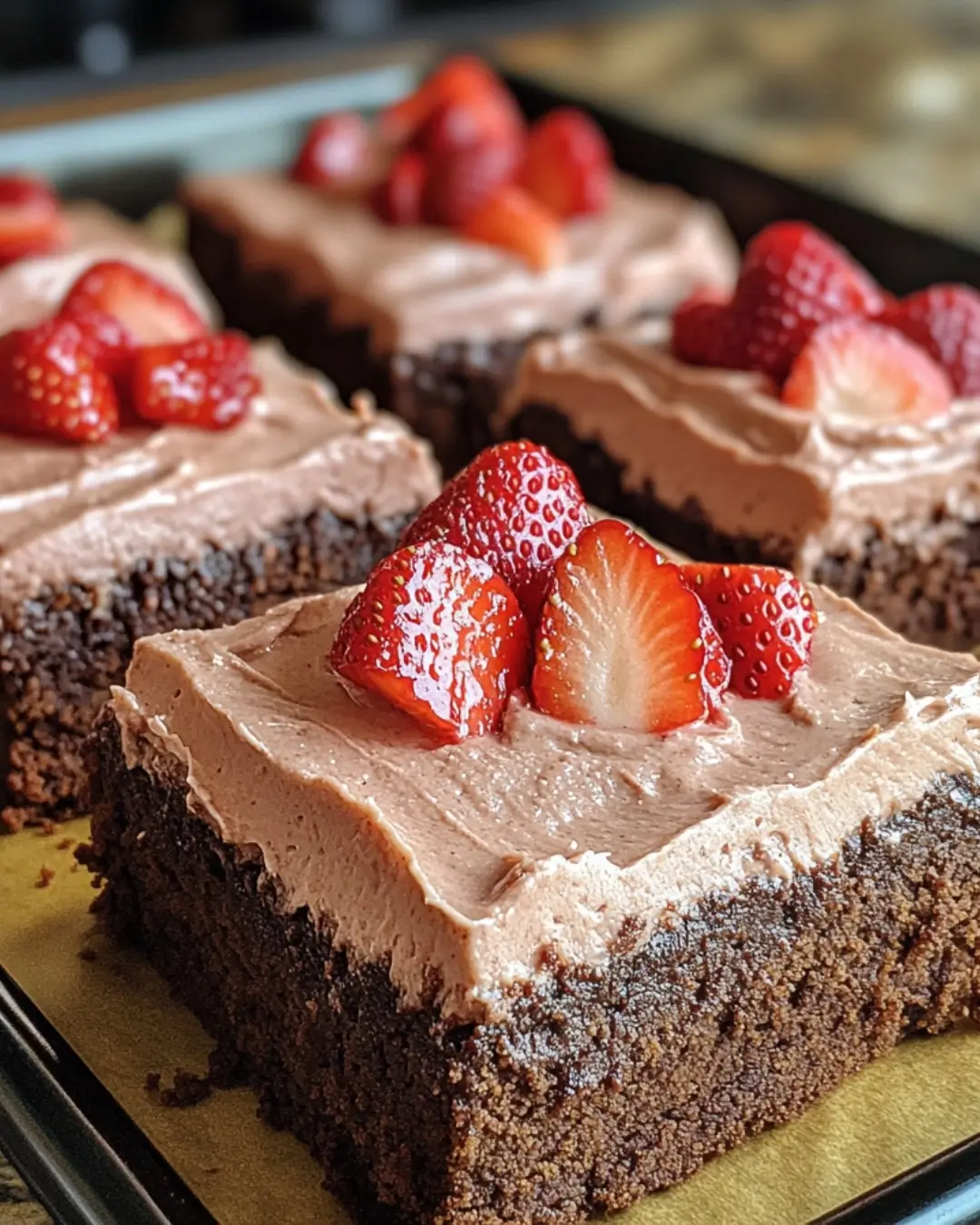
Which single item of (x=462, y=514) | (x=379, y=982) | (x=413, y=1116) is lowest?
(x=413, y=1116)

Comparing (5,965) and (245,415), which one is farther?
(245,415)

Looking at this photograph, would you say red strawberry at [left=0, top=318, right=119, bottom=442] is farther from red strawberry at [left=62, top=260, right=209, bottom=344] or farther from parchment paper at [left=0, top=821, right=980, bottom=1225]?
parchment paper at [left=0, top=821, right=980, bottom=1225]

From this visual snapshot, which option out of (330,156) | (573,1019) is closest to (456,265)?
(330,156)

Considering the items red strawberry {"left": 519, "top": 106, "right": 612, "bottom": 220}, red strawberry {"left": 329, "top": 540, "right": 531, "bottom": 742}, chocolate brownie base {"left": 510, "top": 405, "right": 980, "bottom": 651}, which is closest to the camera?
red strawberry {"left": 329, "top": 540, "right": 531, "bottom": 742}

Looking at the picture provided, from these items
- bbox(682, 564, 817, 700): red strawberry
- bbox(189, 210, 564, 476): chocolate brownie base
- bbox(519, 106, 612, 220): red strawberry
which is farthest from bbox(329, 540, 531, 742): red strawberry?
bbox(519, 106, 612, 220): red strawberry

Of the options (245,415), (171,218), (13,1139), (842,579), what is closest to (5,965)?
(13,1139)

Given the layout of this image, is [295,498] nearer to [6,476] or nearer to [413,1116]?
[6,476]

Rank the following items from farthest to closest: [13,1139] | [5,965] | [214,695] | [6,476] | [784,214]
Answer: [784,214], [6,476], [5,965], [214,695], [13,1139]
